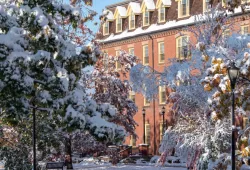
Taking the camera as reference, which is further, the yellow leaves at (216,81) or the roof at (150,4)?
the roof at (150,4)

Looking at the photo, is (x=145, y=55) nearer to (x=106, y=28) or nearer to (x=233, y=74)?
(x=106, y=28)

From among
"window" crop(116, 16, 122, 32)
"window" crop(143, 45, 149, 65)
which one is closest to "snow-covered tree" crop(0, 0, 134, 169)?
"window" crop(143, 45, 149, 65)

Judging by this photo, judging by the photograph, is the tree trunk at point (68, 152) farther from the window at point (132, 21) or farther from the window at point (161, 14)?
the window at point (132, 21)

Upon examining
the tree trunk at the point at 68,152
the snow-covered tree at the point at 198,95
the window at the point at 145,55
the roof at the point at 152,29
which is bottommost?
the tree trunk at the point at 68,152

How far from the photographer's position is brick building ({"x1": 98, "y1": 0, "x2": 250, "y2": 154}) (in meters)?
41.6

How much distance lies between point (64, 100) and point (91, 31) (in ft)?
54.7

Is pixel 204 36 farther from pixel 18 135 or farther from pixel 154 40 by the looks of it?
pixel 154 40

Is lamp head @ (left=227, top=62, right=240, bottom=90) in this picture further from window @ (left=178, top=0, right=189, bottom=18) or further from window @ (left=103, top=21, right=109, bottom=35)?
window @ (left=103, top=21, right=109, bottom=35)

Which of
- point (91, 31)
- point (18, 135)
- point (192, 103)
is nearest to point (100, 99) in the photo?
point (91, 31)

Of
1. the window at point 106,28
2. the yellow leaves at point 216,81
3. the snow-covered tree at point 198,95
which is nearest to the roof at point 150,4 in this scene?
the window at point 106,28

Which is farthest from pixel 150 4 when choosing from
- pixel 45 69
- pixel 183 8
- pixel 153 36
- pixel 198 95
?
pixel 45 69

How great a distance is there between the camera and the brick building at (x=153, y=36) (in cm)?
4161

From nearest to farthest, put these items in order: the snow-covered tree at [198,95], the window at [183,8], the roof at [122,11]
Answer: the snow-covered tree at [198,95]
the window at [183,8]
the roof at [122,11]

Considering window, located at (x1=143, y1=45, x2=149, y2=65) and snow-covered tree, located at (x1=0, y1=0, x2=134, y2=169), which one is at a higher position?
window, located at (x1=143, y1=45, x2=149, y2=65)
